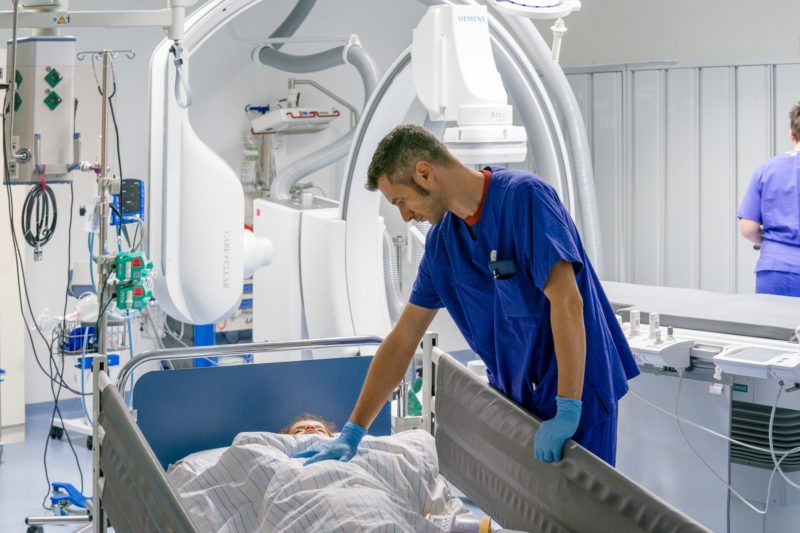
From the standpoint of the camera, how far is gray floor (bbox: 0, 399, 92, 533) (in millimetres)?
4090

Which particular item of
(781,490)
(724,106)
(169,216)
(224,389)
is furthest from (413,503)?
(724,106)

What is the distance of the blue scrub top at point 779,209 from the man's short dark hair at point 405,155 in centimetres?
292

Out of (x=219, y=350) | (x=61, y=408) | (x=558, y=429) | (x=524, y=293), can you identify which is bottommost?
(x=61, y=408)

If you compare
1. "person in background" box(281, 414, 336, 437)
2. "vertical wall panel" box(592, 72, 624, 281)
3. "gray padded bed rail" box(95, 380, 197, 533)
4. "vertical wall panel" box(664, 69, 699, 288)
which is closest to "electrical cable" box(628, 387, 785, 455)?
"person in background" box(281, 414, 336, 437)

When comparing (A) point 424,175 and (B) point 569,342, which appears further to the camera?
(A) point 424,175

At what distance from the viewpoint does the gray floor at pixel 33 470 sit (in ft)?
13.4

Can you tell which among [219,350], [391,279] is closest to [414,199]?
[219,350]

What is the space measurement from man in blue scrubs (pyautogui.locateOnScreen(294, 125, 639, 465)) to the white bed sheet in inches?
18.5

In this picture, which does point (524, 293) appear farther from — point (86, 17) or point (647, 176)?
point (647, 176)

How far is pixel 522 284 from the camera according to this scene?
88.7 inches

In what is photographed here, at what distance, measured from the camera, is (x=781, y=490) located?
10.9 feet

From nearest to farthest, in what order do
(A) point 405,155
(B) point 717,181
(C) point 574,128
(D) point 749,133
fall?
(A) point 405,155 < (C) point 574,128 < (D) point 749,133 < (B) point 717,181

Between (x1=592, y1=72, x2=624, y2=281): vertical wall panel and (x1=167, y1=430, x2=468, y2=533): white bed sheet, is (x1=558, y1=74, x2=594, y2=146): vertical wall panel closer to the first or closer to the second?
(x1=592, y1=72, x2=624, y2=281): vertical wall panel

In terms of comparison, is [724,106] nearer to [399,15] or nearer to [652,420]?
[399,15]
